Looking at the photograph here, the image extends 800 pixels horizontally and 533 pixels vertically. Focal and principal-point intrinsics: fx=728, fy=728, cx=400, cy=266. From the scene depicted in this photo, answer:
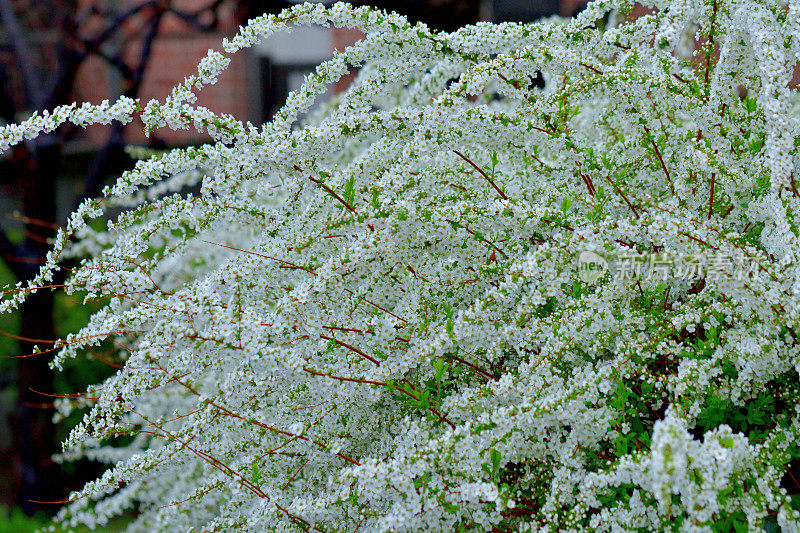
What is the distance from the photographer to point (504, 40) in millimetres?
2285

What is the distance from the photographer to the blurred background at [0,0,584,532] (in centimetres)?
446

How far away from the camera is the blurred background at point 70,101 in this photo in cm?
446

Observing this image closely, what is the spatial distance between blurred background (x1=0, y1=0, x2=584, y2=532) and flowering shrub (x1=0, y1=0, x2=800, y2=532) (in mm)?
723

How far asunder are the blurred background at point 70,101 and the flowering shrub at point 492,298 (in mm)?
723

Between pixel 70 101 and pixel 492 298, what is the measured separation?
539 cm

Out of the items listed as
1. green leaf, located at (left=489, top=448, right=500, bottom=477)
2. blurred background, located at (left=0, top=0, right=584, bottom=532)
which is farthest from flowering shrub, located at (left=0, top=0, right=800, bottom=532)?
blurred background, located at (left=0, top=0, right=584, bottom=532)

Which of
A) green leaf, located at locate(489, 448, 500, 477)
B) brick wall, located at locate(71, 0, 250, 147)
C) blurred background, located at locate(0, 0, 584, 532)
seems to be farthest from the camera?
brick wall, located at locate(71, 0, 250, 147)

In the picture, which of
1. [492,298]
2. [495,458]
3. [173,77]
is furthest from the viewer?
[173,77]

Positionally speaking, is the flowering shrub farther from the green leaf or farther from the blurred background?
the blurred background

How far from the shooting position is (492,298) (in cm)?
194

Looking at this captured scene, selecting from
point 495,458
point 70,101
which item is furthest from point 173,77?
point 495,458

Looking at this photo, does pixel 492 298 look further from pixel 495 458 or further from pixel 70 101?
pixel 70 101

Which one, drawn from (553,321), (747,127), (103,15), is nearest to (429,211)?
(553,321)

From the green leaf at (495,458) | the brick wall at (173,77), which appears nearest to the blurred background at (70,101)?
the brick wall at (173,77)
